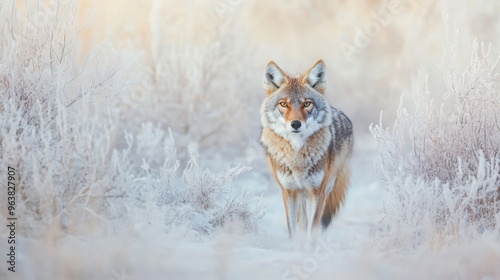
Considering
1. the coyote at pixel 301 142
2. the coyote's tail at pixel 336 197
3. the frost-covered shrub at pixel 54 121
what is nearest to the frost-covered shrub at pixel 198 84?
the frost-covered shrub at pixel 54 121

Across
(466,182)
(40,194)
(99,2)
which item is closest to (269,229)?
(466,182)

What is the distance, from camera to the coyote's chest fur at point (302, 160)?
4277 millimetres

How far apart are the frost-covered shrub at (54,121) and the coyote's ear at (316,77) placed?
132 centimetres

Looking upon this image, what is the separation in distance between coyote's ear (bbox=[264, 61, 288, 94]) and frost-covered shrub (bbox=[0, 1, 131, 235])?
1.05 meters

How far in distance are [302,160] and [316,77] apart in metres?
0.58

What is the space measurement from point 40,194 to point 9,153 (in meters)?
0.31

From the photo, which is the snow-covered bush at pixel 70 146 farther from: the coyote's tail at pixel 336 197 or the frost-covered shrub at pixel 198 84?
the frost-covered shrub at pixel 198 84

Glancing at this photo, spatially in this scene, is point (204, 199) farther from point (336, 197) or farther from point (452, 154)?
point (452, 154)

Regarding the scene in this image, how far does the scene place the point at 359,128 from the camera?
6.01 m

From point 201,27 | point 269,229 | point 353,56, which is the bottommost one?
point 269,229

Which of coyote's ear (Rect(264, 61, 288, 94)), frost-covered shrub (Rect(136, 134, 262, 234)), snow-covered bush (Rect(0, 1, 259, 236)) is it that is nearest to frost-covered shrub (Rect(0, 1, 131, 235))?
snow-covered bush (Rect(0, 1, 259, 236))

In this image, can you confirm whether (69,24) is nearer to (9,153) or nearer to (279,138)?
(9,153)

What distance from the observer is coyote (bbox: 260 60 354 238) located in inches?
166

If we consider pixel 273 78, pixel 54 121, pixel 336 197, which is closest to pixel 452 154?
pixel 336 197
